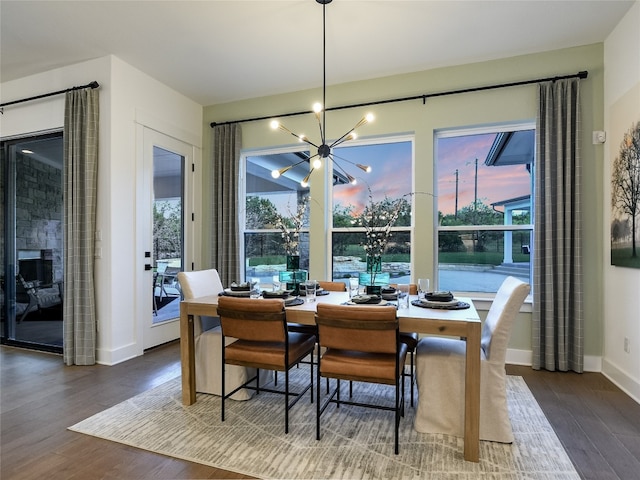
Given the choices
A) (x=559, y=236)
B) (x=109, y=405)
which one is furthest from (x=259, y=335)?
(x=559, y=236)

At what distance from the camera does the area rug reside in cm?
191

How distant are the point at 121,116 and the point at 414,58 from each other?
310 centimetres

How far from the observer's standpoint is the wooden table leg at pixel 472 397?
2.00m

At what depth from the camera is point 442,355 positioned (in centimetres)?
226

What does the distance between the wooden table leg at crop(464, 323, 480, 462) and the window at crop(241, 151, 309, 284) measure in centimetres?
282

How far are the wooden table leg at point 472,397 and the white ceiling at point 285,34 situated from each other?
2558mm

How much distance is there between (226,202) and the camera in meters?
4.61

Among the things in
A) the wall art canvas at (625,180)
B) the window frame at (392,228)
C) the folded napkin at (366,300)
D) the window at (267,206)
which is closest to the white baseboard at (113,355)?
the window at (267,206)

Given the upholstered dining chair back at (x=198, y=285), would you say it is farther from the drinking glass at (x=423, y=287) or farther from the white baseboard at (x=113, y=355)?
the drinking glass at (x=423, y=287)

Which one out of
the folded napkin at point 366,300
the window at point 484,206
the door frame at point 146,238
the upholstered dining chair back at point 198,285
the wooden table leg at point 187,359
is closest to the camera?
the folded napkin at point 366,300

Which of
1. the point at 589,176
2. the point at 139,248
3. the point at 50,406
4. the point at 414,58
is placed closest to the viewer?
the point at 50,406

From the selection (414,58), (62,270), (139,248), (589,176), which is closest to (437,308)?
(589,176)

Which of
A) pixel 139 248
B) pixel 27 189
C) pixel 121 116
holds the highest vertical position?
pixel 121 116

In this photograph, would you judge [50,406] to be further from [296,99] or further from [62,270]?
[296,99]
